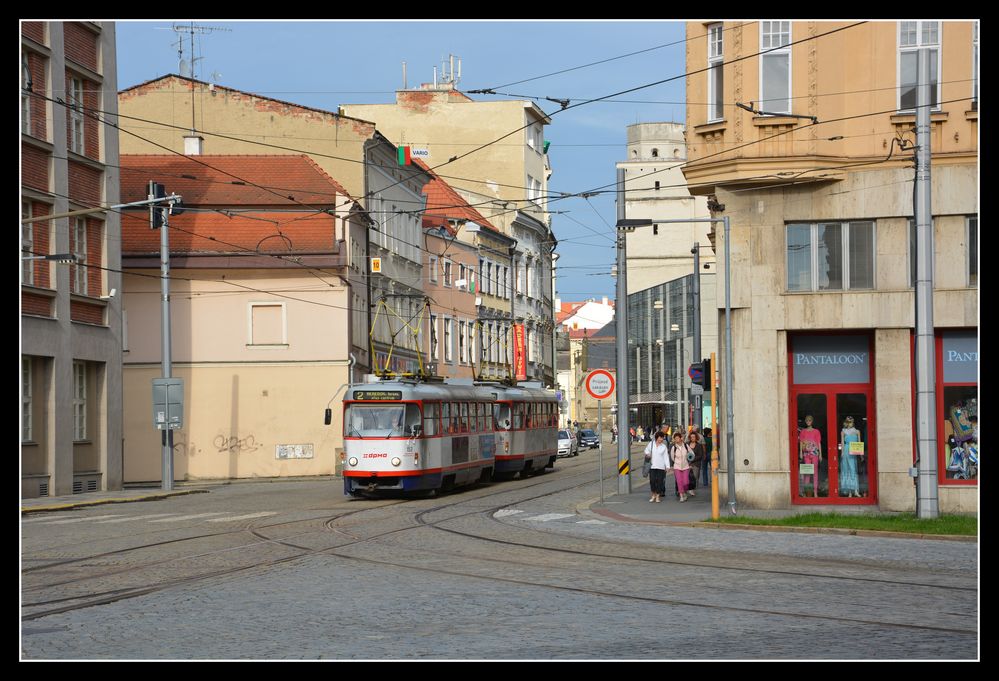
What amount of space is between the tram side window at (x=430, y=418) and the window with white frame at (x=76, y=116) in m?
12.3

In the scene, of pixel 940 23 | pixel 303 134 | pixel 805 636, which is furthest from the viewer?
pixel 303 134

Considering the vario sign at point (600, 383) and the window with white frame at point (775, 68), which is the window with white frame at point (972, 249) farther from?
the vario sign at point (600, 383)

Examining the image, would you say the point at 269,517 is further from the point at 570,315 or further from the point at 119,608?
the point at 570,315

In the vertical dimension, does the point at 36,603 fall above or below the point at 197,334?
below

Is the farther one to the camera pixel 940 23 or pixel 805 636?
pixel 940 23

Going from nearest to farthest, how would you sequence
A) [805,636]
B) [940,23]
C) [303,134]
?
[805,636] < [940,23] < [303,134]

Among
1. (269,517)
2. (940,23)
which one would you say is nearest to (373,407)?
(269,517)

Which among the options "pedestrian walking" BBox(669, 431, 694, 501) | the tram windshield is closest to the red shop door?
"pedestrian walking" BBox(669, 431, 694, 501)

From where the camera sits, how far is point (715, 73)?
90.0ft

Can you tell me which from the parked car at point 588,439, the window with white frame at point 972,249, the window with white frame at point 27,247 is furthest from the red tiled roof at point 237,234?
the parked car at point 588,439

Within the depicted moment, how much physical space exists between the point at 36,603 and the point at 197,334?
36.2 meters

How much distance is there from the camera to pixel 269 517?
85.9 ft

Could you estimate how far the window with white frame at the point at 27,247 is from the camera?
3329cm

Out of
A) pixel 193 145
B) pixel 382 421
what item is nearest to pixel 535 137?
pixel 193 145
